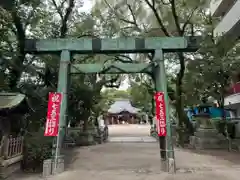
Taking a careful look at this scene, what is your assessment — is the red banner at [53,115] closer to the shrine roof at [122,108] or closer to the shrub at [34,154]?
the shrub at [34,154]

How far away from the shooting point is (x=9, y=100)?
836 centimetres

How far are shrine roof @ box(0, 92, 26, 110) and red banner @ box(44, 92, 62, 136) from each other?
0.98m

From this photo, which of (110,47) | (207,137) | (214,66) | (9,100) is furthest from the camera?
(207,137)

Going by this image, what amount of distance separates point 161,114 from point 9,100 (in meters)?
5.00

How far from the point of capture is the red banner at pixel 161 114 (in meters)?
8.56

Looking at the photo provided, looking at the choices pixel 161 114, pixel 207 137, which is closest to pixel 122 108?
pixel 207 137

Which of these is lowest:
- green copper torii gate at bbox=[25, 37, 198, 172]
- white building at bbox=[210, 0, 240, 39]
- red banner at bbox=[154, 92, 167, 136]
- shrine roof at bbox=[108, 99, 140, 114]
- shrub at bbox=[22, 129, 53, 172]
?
shrub at bbox=[22, 129, 53, 172]

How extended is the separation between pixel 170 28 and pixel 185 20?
1404 millimetres

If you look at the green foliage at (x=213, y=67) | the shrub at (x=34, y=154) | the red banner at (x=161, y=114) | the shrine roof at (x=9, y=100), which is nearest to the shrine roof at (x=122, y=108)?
the green foliage at (x=213, y=67)

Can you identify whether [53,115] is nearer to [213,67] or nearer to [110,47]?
[110,47]

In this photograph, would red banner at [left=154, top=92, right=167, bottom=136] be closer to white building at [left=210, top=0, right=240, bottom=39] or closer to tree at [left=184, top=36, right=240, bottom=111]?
tree at [left=184, top=36, right=240, bottom=111]

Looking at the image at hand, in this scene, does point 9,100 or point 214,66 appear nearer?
point 9,100

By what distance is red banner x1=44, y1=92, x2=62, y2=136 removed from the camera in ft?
27.4

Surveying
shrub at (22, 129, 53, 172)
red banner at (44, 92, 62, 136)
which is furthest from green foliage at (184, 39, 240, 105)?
shrub at (22, 129, 53, 172)
